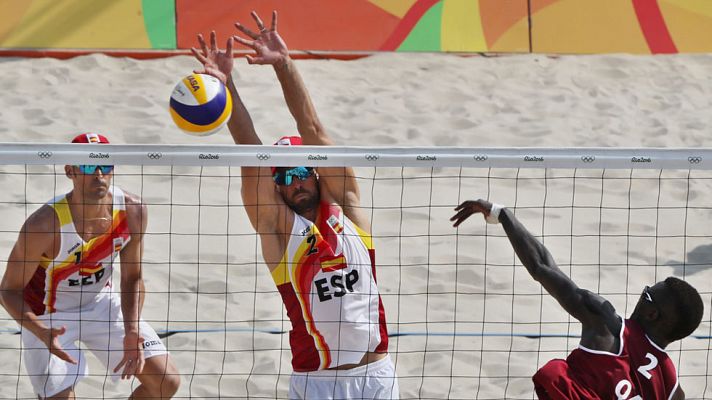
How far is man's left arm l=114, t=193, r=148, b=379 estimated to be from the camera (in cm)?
523

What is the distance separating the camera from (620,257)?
745 centimetres

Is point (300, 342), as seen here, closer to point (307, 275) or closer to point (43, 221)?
point (307, 275)

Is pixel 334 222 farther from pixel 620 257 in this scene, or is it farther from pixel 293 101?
pixel 620 257

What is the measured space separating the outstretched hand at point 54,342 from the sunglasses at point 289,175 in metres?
1.27

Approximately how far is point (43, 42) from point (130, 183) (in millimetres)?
2473

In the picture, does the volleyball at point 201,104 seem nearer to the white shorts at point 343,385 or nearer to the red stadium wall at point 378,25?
the white shorts at point 343,385

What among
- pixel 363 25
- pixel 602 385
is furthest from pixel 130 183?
pixel 602 385

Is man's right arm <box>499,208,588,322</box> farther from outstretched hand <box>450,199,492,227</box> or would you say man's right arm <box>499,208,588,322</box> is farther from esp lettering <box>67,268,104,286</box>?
esp lettering <box>67,268,104,286</box>

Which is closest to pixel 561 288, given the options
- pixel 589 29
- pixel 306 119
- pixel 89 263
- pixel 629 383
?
pixel 629 383

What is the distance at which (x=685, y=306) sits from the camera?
3.95 m

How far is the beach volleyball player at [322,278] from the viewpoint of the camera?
4523 millimetres

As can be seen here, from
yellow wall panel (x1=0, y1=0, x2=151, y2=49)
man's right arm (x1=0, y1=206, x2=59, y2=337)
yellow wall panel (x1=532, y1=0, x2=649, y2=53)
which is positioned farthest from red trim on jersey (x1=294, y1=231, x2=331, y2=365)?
yellow wall panel (x1=532, y1=0, x2=649, y2=53)

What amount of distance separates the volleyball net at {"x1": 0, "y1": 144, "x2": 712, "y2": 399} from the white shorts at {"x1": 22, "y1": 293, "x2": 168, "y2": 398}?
48 cm

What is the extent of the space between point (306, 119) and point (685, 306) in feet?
5.85
